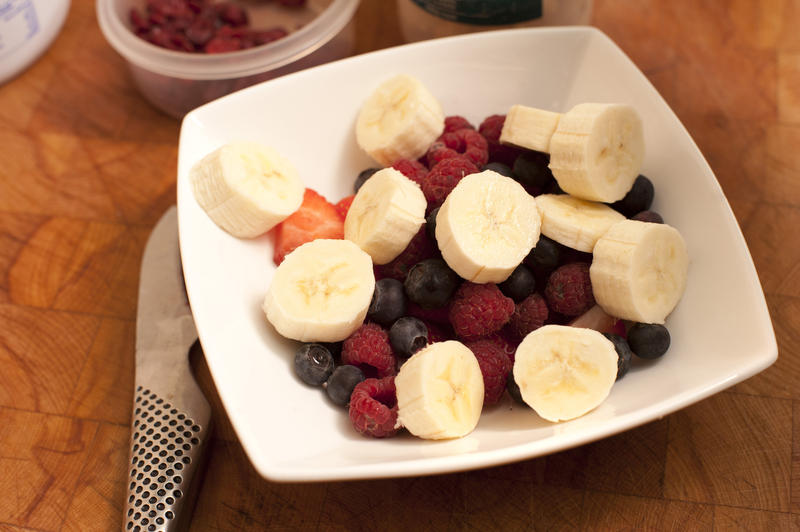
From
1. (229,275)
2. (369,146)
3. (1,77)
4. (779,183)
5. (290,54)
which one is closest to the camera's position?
(229,275)

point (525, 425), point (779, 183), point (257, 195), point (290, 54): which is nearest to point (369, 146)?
point (257, 195)

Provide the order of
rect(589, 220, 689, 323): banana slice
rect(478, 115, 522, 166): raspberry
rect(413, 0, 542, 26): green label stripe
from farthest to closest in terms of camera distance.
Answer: rect(413, 0, 542, 26): green label stripe < rect(478, 115, 522, 166): raspberry < rect(589, 220, 689, 323): banana slice

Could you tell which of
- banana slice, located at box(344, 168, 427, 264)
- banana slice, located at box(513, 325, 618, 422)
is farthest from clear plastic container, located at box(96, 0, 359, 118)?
banana slice, located at box(513, 325, 618, 422)

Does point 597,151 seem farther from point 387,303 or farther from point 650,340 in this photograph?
point 387,303

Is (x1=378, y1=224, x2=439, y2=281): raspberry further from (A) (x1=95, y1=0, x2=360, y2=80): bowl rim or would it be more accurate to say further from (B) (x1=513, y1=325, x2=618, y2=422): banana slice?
(A) (x1=95, y1=0, x2=360, y2=80): bowl rim

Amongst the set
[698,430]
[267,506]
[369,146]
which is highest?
[369,146]

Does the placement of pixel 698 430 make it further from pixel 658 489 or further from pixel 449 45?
pixel 449 45
